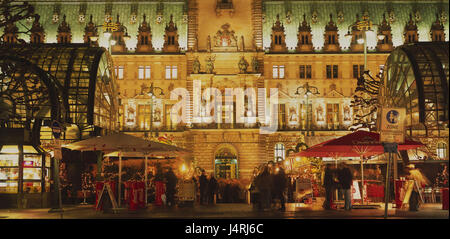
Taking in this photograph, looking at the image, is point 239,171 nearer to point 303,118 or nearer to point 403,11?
point 303,118

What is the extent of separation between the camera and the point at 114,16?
249ft

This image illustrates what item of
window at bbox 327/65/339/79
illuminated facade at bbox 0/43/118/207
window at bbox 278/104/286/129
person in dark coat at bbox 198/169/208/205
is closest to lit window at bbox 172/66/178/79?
window at bbox 278/104/286/129

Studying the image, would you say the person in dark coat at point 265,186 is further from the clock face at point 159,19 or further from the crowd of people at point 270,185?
the clock face at point 159,19

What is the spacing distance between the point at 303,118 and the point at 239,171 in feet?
33.6

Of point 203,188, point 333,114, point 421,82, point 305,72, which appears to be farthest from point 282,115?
point 421,82

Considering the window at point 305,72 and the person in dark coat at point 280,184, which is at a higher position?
the window at point 305,72

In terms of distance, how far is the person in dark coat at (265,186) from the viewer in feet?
90.9

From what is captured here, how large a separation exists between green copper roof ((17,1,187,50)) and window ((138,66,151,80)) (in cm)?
409

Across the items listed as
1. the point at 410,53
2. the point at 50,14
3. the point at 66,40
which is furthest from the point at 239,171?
the point at 410,53

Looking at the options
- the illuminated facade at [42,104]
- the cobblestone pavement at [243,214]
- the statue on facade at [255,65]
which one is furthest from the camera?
the statue on facade at [255,65]

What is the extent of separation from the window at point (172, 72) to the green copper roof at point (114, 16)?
4264mm

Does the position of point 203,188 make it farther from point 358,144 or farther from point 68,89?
point 358,144

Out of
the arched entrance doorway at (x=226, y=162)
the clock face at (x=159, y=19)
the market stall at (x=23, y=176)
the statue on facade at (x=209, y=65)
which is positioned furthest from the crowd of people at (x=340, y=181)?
the clock face at (x=159, y=19)

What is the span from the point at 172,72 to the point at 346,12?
21.6 metres
